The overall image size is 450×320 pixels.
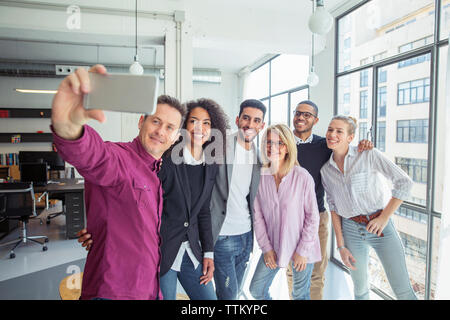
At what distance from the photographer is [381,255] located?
76.0 inches

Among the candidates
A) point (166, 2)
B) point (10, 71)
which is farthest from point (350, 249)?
point (10, 71)

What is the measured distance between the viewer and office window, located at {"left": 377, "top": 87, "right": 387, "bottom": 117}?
10.8ft

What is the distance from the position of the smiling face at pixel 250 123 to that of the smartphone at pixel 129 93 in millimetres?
1334

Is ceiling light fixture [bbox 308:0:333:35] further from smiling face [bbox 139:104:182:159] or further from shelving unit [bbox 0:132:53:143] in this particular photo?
shelving unit [bbox 0:132:53:143]

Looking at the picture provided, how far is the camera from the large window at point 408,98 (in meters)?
2.62

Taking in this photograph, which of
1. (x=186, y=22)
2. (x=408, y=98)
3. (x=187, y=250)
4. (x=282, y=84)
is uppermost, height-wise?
(x=186, y=22)

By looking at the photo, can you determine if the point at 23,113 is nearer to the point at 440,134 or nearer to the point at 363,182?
the point at 363,182

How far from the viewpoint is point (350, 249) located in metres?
2.03

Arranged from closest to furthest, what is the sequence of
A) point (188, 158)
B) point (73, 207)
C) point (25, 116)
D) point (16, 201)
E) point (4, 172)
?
point (188, 158) → point (16, 201) → point (73, 207) → point (4, 172) → point (25, 116)

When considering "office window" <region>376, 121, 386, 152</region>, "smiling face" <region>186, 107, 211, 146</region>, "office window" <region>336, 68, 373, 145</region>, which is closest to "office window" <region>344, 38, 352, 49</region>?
"office window" <region>336, 68, 373, 145</region>

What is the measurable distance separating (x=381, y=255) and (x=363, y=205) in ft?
1.19

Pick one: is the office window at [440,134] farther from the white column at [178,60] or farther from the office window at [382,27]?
the white column at [178,60]

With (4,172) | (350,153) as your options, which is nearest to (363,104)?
(350,153)

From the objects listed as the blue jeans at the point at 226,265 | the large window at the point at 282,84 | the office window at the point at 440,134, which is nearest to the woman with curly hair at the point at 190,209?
the blue jeans at the point at 226,265
